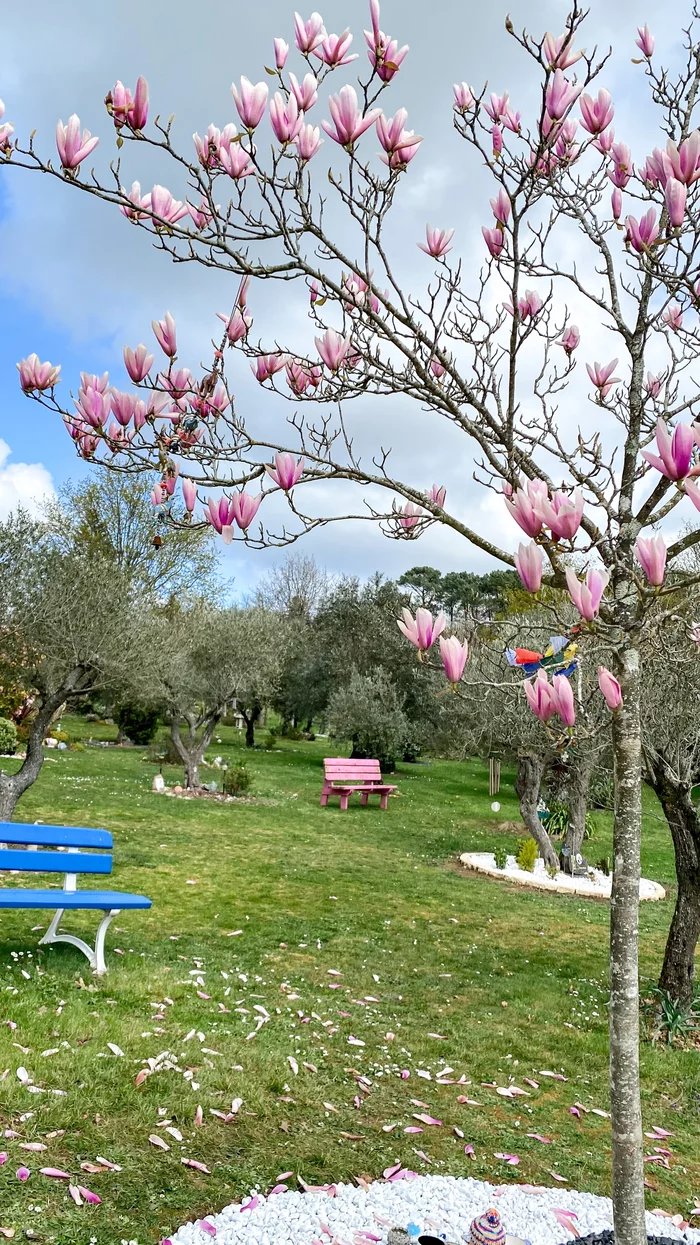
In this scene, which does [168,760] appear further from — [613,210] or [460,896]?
[613,210]

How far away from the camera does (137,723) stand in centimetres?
2817

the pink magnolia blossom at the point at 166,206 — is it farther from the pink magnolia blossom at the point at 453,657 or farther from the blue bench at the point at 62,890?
the blue bench at the point at 62,890

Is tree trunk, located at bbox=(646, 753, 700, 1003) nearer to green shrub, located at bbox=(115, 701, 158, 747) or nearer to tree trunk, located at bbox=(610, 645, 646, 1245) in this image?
tree trunk, located at bbox=(610, 645, 646, 1245)

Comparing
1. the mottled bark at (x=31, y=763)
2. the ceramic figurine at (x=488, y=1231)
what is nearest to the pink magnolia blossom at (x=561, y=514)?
the ceramic figurine at (x=488, y=1231)

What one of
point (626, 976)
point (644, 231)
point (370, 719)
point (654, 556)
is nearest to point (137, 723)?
point (370, 719)

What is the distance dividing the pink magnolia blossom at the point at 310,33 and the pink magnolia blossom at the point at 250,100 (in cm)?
17

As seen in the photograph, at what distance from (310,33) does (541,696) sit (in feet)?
6.41

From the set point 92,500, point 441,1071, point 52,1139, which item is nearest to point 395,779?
point 92,500

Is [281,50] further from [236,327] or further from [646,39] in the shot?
[646,39]

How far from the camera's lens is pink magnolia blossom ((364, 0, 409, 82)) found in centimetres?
219

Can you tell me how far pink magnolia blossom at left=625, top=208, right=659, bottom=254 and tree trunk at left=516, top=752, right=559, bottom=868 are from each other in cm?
1054

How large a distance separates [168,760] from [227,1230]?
2122 cm

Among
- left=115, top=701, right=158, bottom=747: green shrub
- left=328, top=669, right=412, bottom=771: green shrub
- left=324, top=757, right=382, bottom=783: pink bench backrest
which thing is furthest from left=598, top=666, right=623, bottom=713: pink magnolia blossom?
left=115, top=701, right=158, bottom=747: green shrub

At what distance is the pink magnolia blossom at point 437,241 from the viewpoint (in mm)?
2893
